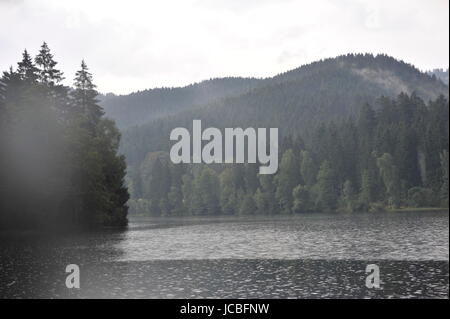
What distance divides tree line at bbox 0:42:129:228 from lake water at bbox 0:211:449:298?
16392 mm

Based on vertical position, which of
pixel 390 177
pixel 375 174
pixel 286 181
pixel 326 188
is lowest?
pixel 326 188

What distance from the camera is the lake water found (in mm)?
35125

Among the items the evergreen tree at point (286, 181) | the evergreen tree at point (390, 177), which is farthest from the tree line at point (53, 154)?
the evergreen tree at point (286, 181)

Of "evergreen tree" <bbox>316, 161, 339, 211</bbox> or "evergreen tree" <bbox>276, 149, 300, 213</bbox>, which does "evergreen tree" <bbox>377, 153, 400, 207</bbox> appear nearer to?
"evergreen tree" <bbox>316, 161, 339, 211</bbox>

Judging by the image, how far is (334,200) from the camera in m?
179

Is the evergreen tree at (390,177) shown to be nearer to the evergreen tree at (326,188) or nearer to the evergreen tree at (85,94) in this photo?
the evergreen tree at (326,188)

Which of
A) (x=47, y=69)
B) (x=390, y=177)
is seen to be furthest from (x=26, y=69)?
(x=390, y=177)

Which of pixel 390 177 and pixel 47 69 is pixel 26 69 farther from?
pixel 390 177

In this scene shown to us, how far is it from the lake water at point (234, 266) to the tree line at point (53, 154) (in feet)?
53.8

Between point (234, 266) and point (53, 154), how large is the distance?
52439 millimetres

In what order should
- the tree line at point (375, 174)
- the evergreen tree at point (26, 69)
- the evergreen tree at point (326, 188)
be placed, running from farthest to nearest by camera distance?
the evergreen tree at point (326, 188), the tree line at point (375, 174), the evergreen tree at point (26, 69)

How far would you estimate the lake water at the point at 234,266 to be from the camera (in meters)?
35.1

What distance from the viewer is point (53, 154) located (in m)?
88.6
